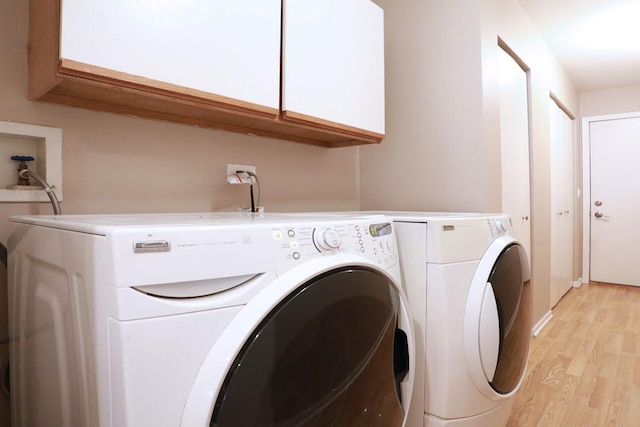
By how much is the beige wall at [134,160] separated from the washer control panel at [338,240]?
31.3 inches

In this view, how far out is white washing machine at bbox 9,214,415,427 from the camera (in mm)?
520

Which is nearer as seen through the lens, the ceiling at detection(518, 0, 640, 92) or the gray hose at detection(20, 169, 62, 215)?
the gray hose at detection(20, 169, 62, 215)

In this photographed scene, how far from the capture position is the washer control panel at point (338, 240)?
2.26ft

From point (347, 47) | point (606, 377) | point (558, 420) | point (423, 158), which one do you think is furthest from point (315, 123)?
point (606, 377)

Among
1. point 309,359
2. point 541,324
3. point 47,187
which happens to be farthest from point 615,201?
point 47,187

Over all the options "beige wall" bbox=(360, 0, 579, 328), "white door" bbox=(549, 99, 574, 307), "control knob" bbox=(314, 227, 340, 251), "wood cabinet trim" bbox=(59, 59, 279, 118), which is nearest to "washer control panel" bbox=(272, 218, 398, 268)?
"control knob" bbox=(314, 227, 340, 251)

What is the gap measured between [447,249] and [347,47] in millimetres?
879

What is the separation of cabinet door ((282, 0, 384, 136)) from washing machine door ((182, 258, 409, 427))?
0.76 meters

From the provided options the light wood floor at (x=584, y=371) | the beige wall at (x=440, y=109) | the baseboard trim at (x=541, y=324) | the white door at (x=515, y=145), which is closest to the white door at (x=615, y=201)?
the light wood floor at (x=584, y=371)

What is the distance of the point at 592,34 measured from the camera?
2836 mm

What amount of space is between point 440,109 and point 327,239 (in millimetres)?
1383

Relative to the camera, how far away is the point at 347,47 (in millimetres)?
1452

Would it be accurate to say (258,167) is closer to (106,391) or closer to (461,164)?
(461,164)

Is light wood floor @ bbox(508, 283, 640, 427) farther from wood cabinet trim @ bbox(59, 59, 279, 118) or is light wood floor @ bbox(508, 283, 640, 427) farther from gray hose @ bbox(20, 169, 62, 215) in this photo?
gray hose @ bbox(20, 169, 62, 215)
